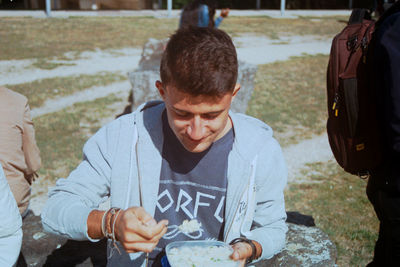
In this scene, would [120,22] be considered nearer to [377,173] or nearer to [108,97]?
[108,97]

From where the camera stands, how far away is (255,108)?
7785 mm

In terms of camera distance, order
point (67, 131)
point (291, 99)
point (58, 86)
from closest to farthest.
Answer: point (67, 131)
point (291, 99)
point (58, 86)

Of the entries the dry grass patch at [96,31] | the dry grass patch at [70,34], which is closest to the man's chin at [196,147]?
the dry grass patch at [96,31]

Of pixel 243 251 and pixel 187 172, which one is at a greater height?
pixel 187 172

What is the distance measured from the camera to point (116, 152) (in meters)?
1.74

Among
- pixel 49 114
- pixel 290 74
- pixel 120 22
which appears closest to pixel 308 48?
pixel 290 74

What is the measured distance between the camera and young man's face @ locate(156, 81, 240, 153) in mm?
1575

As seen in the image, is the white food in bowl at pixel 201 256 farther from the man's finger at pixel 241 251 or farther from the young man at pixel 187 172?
the young man at pixel 187 172

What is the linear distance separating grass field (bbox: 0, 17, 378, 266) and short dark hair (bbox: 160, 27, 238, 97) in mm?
2564

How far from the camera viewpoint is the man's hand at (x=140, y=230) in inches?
51.1

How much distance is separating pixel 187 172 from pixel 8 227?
694 millimetres

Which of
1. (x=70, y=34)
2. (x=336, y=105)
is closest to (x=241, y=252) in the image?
(x=336, y=105)

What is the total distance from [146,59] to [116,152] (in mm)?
5609

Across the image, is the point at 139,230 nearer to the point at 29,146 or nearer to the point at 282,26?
the point at 29,146
